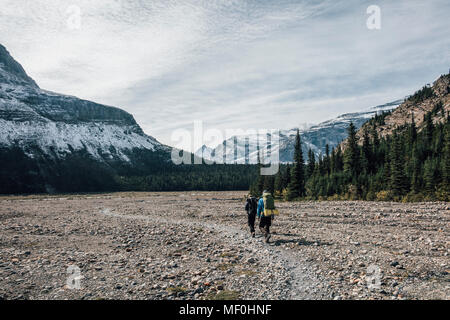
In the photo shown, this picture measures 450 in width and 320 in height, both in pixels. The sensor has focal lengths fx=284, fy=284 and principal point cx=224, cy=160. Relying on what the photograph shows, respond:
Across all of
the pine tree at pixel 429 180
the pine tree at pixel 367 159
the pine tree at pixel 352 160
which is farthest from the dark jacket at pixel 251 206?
the pine tree at pixel 367 159

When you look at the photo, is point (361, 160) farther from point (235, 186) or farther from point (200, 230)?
point (235, 186)

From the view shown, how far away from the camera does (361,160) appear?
221 ft

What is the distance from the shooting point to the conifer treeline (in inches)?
1791

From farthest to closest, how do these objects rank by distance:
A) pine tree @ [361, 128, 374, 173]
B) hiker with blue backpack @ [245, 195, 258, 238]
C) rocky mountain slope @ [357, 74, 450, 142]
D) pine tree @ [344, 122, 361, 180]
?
rocky mountain slope @ [357, 74, 450, 142] < pine tree @ [361, 128, 374, 173] < pine tree @ [344, 122, 361, 180] < hiker with blue backpack @ [245, 195, 258, 238]

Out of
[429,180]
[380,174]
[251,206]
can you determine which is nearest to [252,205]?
[251,206]

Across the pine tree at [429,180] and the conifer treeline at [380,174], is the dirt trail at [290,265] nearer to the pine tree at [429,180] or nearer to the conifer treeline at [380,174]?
the conifer treeline at [380,174]

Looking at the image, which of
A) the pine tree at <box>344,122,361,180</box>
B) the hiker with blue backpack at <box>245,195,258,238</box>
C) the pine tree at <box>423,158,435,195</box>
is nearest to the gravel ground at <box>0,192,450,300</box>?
the hiker with blue backpack at <box>245,195,258,238</box>

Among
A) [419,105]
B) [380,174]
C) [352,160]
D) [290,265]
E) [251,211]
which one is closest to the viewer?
[290,265]

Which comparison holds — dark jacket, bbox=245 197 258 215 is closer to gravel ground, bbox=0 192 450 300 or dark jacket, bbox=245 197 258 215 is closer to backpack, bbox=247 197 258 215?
backpack, bbox=247 197 258 215

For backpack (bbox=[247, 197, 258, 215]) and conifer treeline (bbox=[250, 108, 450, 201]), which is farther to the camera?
conifer treeline (bbox=[250, 108, 450, 201])

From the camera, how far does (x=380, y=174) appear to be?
5591 cm

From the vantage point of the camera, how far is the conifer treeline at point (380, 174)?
4550 cm

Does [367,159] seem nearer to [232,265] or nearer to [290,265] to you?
[290,265]
